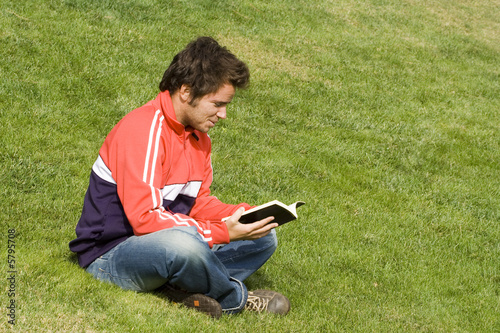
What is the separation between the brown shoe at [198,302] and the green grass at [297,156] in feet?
0.25

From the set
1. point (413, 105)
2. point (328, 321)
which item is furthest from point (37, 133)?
point (413, 105)

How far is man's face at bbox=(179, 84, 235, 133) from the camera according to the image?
176 inches

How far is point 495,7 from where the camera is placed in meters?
22.1

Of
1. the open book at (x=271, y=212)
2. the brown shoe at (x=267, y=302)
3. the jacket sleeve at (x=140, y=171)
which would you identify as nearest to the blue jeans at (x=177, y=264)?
the jacket sleeve at (x=140, y=171)

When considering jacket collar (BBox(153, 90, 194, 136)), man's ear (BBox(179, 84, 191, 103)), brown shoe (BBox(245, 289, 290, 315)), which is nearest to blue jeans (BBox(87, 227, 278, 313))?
brown shoe (BBox(245, 289, 290, 315))

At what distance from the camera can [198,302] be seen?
14.9 feet

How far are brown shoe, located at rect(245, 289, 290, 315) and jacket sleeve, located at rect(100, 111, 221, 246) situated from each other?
84 cm

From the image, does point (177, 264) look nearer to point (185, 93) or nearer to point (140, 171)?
point (140, 171)

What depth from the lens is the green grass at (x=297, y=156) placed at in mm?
5105

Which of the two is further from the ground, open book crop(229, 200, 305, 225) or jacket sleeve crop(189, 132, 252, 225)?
open book crop(229, 200, 305, 225)

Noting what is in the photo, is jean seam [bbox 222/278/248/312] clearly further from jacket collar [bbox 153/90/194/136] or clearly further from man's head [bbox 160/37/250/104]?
man's head [bbox 160/37/250/104]

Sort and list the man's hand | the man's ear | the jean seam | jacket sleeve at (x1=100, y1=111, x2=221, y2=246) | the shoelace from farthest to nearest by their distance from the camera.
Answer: the shoelace → the jean seam → the man's ear → the man's hand → jacket sleeve at (x1=100, y1=111, x2=221, y2=246)

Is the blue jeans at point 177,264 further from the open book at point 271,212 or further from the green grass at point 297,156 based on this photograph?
the open book at point 271,212

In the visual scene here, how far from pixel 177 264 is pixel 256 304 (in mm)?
1016
